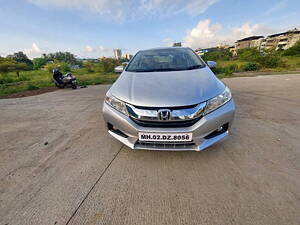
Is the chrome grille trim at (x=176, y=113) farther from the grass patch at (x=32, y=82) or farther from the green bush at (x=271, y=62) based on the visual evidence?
the green bush at (x=271, y=62)

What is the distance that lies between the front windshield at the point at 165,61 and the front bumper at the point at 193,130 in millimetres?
1000

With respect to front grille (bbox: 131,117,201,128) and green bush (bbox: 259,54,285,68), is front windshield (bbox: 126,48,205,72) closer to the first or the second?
front grille (bbox: 131,117,201,128)

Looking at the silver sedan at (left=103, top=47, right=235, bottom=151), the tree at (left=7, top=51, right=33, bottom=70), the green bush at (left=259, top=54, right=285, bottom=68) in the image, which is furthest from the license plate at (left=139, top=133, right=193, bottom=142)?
the tree at (left=7, top=51, right=33, bottom=70)

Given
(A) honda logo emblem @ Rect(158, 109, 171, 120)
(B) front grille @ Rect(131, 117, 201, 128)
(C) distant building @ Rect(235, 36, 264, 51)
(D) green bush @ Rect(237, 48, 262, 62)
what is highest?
(C) distant building @ Rect(235, 36, 264, 51)

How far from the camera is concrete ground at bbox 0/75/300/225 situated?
3.93 feet

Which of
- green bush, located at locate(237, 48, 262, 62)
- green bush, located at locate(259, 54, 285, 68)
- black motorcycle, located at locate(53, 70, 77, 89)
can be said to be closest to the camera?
black motorcycle, located at locate(53, 70, 77, 89)

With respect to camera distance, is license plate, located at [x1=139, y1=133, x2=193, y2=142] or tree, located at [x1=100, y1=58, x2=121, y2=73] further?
tree, located at [x1=100, y1=58, x2=121, y2=73]

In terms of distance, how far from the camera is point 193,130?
1.46m

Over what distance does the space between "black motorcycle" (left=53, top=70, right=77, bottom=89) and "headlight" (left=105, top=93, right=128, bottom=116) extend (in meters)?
6.99

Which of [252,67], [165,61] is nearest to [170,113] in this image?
[165,61]

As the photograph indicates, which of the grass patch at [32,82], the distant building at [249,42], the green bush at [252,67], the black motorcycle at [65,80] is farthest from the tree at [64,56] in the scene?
the distant building at [249,42]

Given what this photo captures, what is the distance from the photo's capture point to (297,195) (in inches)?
50.8

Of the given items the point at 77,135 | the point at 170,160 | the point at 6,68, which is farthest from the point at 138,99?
the point at 6,68

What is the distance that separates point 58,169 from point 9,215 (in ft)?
1.84
